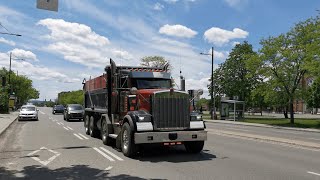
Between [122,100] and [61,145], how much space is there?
372cm

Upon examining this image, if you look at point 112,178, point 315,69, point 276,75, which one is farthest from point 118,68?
point 276,75

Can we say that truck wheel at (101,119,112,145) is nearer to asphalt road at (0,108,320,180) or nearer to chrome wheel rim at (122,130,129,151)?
asphalt road at (0,108,320,180)

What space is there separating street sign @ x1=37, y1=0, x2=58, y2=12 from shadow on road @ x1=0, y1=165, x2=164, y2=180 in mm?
4087

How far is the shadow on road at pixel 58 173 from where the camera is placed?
9.82 meters

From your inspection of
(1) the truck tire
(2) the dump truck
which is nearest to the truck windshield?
(2) the dump truck

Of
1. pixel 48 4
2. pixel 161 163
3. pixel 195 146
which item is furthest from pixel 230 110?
pixel 48 4

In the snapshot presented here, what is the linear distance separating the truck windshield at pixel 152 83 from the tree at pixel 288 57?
2666 cm

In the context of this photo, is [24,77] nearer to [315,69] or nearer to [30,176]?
[315,69]

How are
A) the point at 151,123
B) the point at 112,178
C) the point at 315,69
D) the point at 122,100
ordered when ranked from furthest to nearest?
the point at 315,69
the point at 122,100
the point at 151,123
the point at 112,178

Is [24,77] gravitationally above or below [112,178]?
above

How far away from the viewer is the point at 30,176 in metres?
9.97

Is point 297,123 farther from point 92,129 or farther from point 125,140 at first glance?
point 125,140

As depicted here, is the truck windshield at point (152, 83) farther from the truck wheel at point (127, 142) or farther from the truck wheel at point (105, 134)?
the truck wheel at point (105, 134)

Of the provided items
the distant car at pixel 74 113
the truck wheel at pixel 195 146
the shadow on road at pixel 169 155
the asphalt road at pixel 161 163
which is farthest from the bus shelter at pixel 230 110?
the truck wheel at pixel 195 146
